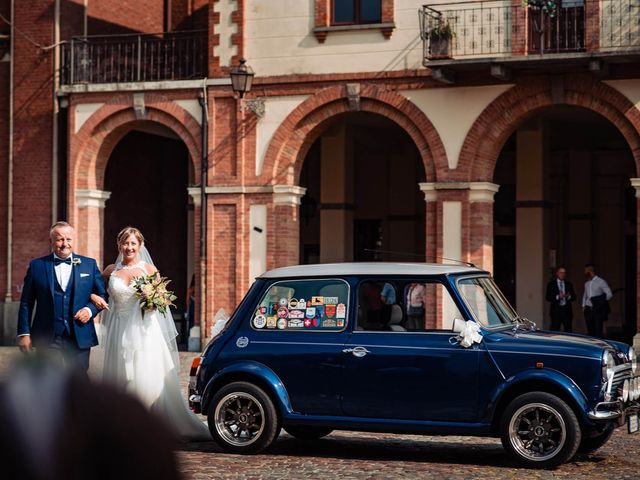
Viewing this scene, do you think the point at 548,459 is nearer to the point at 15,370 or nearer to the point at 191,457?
the point at 191,457

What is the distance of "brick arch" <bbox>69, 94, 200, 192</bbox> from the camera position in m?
24.4

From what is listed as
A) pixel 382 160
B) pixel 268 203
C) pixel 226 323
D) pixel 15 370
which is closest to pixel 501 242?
pixel 382 160

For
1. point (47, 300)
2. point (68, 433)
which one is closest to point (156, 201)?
point (47, 300)

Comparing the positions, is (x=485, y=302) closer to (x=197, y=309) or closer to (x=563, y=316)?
(x=563, y=316)

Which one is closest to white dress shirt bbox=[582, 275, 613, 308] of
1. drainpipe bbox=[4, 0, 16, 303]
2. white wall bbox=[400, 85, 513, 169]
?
white wall bbox=[400, 85, 513, 169]

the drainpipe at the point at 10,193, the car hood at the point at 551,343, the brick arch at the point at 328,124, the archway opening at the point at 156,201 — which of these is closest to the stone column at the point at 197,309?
the brick arch at the point at 328,124

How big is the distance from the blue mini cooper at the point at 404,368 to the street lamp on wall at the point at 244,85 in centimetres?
1325

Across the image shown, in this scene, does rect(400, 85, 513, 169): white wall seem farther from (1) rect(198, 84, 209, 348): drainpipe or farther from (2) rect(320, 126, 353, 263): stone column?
(2) rect(320, 126, 353, 263): stone column

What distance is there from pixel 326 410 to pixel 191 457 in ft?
3.94

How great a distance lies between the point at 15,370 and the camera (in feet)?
3.25

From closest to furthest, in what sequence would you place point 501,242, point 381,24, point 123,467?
point 123,467 < point 381,24 < point 501,242

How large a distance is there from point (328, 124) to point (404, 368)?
14694 mm

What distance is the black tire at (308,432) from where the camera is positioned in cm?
1071

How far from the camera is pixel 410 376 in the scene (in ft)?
31.0
